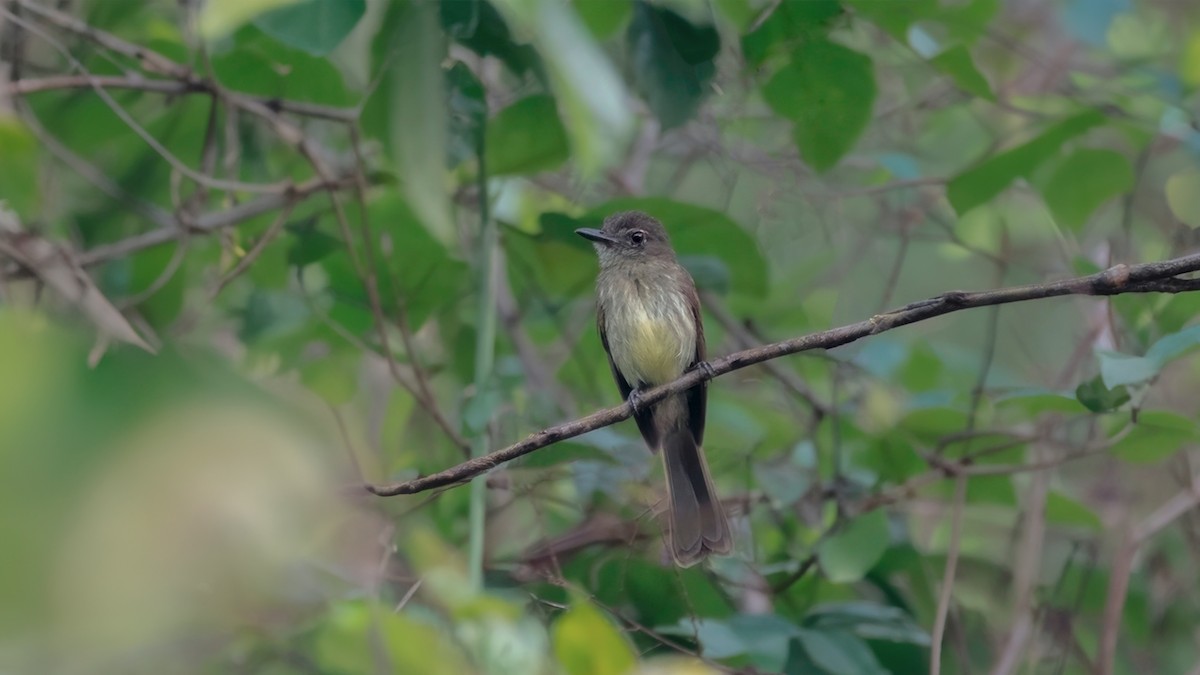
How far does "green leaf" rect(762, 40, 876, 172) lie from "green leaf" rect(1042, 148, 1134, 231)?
62 centimetres

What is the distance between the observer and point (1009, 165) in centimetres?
265

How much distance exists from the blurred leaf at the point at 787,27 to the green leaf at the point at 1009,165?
1.61ft

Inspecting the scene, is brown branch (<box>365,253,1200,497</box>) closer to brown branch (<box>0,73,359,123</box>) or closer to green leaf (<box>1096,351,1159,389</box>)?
green leaf (<box>1096,351,1159,389</box>)

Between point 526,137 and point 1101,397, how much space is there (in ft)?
4.36

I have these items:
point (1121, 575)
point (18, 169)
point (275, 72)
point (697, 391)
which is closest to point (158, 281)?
point (275, 72)

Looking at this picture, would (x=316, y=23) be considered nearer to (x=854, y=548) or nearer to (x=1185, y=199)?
(x=854, y=548)

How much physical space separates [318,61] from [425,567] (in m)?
1.51

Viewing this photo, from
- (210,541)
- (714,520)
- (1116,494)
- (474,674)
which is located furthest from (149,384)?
(1116,494)

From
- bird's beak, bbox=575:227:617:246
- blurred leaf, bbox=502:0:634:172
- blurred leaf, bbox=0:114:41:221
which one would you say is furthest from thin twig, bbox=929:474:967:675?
blurred leaf, bbox=0:114:41:221

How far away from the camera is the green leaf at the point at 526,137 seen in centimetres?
266

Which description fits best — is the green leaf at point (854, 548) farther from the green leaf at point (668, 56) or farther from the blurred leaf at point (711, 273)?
the green leaf at point (668, 56)

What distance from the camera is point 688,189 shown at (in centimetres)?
497

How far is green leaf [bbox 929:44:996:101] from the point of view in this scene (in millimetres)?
2535

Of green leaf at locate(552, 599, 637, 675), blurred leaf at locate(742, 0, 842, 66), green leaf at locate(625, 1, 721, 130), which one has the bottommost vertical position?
green leaf at locate(552, 599, 637, 675)
